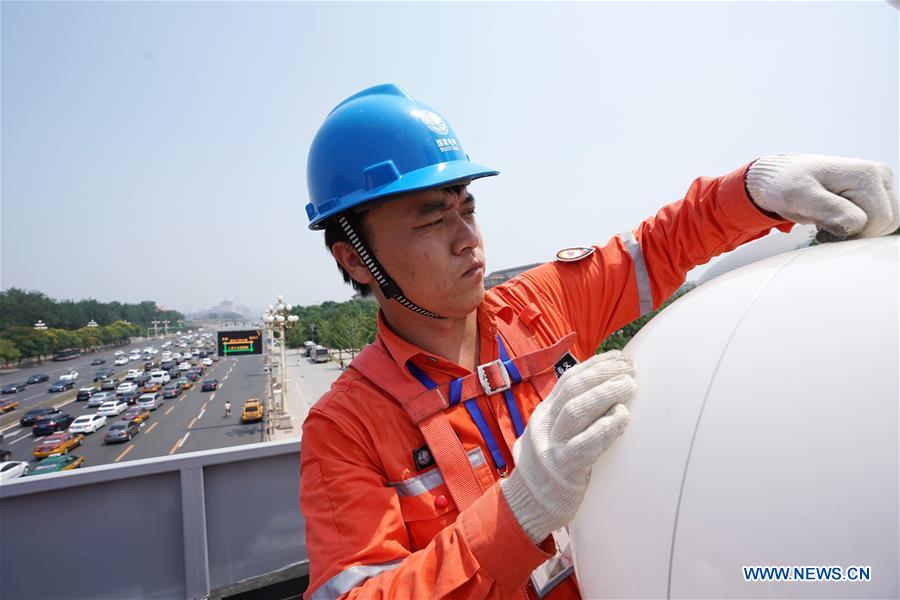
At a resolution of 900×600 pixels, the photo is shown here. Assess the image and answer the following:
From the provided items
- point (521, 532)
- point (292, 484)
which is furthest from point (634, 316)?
point (292, 484)

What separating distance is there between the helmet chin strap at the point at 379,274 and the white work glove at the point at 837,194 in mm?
1142

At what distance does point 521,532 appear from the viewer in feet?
3.38

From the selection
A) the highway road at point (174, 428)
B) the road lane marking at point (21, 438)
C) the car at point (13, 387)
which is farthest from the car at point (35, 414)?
the car at point (13, 387)

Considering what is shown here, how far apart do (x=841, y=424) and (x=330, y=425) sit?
1.21 m

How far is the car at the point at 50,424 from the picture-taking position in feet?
96.9

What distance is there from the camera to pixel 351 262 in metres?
1.80

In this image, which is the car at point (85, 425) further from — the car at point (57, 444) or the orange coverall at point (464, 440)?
the orange coverall at point (464, 440)

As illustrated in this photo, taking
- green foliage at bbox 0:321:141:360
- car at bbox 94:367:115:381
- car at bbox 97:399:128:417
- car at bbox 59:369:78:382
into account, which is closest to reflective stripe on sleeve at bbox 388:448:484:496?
green foliage at bbox 0:321:141:360

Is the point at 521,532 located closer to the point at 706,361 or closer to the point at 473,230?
the point at 706,361

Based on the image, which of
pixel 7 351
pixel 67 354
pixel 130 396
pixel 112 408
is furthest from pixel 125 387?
pixel 67 354

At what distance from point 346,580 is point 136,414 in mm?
40017

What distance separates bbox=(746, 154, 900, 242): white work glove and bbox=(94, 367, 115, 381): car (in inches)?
2181

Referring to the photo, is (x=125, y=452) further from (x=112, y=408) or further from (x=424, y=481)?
(x=424, y=481)

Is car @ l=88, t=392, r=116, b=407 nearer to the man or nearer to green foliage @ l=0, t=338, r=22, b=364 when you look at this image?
green foliage @ l=0, t=338, r=22, b=364
